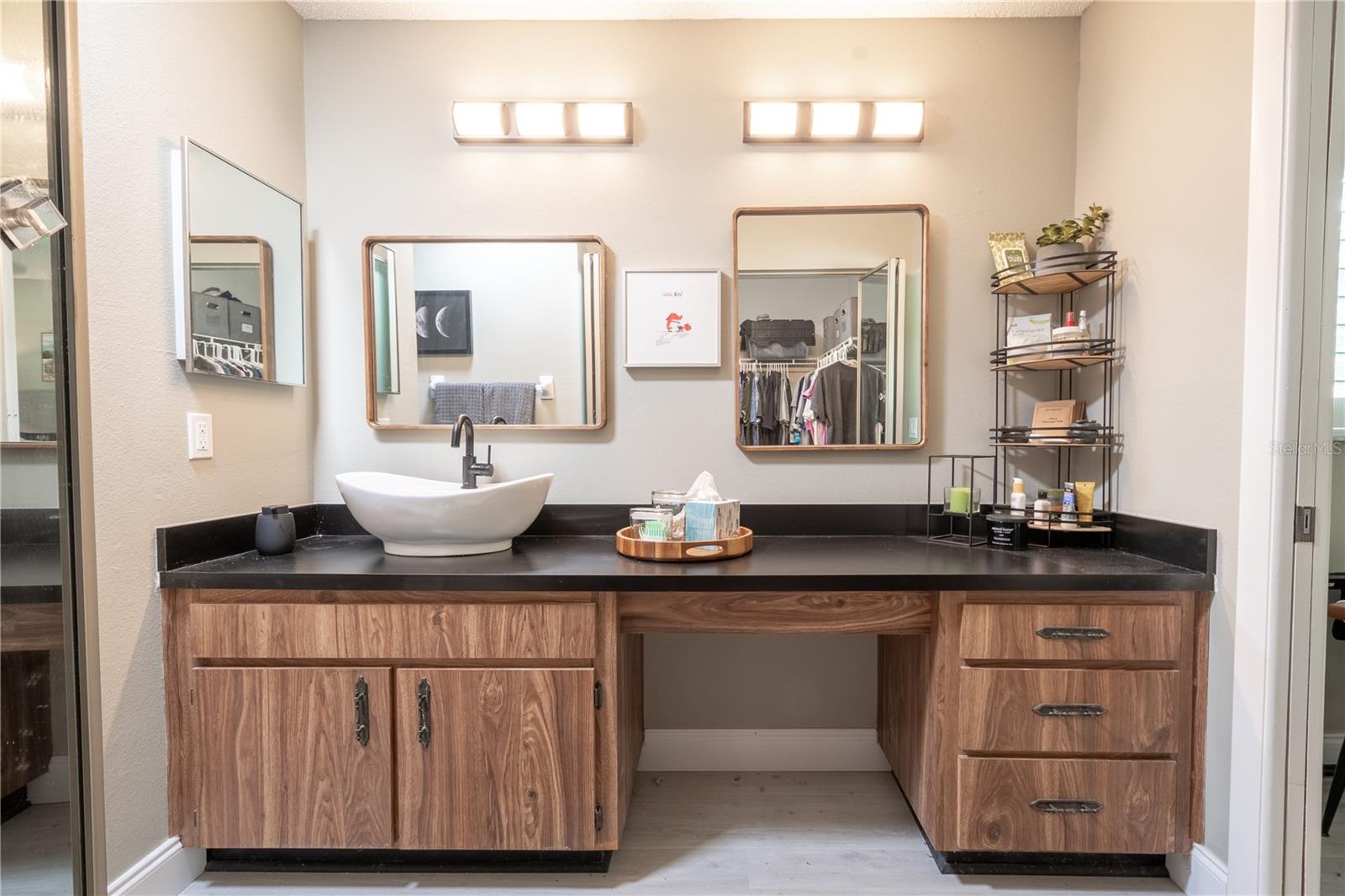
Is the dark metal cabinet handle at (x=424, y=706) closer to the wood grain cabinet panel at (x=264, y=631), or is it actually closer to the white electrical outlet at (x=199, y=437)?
the wood grain cabinet panel at (x=264, y=631)

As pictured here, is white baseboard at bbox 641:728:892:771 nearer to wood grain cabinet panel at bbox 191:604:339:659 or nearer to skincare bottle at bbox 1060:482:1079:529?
skincare bottle at bbox 1060:482:1079:529

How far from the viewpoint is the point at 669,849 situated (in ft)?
5.33

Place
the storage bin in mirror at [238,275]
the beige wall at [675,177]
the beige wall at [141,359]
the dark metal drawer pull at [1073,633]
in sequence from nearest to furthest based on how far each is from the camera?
the beige wall at [141,359]
the dark metal drawer pull at [1073,633]
the storage bin in mirror at [238,275]
the beige wall at [675,177]

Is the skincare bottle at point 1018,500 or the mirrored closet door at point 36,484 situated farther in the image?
the skincare bottle at point 1018,500

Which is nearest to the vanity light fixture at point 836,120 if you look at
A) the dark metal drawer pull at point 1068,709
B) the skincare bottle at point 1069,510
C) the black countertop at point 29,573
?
the skincare bottle at point 1069,510

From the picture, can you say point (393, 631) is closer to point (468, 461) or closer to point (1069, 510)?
point (468, 461)

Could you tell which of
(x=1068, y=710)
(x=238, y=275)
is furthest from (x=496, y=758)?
(x=238, y=275)

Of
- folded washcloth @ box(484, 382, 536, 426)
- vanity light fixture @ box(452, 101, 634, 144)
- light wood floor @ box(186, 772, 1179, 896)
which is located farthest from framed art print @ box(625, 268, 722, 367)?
light wood floor @ box(186, 772, 1179, 896)

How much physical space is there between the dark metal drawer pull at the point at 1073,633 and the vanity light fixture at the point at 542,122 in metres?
1.82

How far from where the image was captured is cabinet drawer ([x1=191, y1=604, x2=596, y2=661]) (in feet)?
4.67

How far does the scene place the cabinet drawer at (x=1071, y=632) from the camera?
1.41 meters

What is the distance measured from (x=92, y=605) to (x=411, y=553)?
625mm

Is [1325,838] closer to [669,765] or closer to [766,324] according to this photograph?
[669,765]

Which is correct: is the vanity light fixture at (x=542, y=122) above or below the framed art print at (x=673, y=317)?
above
